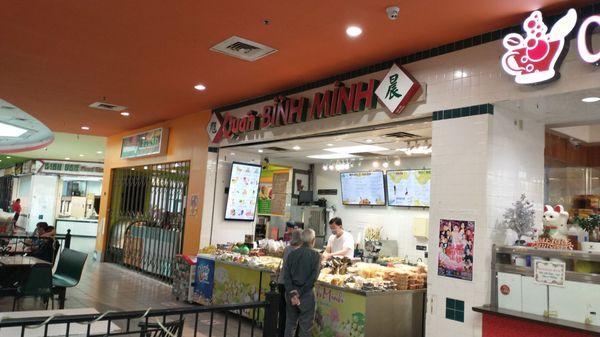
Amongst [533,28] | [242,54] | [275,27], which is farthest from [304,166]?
[533,28]

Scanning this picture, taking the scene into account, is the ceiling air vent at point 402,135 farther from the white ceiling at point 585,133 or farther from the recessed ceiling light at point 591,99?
the recessed ceiling light at point 591,99

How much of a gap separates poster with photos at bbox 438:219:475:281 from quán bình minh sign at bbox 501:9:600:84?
153 centimetres

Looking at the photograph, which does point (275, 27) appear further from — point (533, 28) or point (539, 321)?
point (539, 321)

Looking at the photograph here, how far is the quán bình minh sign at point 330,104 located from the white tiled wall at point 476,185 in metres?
0.65

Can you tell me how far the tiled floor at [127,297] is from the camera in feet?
22.2

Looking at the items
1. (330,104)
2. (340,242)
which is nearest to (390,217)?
(340,242)

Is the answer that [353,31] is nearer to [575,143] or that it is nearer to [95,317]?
[575,143]

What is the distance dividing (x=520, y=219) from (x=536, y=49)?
167 centimetres

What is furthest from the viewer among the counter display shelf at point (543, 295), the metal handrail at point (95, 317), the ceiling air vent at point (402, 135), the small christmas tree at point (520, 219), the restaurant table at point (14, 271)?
the ceiling air vent at point (402, 135)

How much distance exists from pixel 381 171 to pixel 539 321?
5.76 meters

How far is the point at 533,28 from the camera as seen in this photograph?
4230 millimetres

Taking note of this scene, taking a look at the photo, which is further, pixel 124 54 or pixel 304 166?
pixel 304 166

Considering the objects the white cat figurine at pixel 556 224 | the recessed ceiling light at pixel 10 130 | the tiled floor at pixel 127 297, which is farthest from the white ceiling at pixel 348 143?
the recessed ceiling light at pixel 10 130

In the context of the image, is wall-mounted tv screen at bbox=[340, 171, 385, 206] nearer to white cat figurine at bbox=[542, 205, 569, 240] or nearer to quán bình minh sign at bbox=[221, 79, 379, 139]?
quán bình minh sign at bbox=[221, 79, 379, 139]
